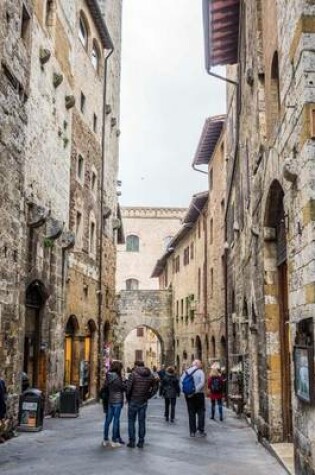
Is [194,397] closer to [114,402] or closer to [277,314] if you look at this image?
[114,402]

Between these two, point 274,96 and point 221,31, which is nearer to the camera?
point 274,96

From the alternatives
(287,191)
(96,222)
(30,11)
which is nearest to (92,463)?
(287,191)

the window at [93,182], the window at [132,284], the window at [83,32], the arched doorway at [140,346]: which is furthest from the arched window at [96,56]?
the window at [132,284]

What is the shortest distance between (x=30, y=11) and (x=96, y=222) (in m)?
8.57

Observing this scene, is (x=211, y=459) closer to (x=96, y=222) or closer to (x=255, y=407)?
(x=255, y=407)

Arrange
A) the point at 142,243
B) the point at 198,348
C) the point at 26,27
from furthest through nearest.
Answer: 1. the point at 142,243
2. the point at 198,348
3. the point at 26,27

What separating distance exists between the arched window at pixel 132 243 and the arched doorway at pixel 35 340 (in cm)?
3871

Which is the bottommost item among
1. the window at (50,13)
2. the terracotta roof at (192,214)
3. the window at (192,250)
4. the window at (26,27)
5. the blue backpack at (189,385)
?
the blue backpack at (189,385)

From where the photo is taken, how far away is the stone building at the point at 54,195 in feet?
36.3

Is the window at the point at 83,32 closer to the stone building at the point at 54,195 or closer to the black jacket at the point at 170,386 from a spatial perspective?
the stone building at the point at 54,195

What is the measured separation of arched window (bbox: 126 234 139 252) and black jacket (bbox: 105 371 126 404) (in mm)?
43262

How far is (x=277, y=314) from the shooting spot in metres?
9.05

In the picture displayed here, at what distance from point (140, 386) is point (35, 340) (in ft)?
16.8

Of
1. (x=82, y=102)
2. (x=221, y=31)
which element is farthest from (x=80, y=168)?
(x=221, y=31)
